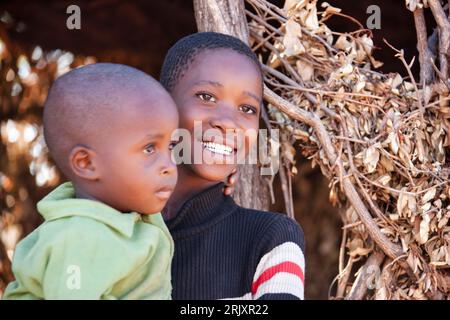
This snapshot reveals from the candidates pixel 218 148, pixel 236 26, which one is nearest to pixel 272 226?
pixel 218 148

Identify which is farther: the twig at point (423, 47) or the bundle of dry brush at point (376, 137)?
the twig at point (423, 47)

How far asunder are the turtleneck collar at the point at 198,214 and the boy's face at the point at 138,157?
21 centimetres

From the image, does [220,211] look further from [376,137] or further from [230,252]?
[376,137]

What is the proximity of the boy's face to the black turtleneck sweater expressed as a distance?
209 millimetres

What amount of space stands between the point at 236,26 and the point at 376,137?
1.60ft

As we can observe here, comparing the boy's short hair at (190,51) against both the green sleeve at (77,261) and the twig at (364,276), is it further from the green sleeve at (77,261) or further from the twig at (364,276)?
the twig at (364,276)

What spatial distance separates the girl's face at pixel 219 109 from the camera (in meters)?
1.62

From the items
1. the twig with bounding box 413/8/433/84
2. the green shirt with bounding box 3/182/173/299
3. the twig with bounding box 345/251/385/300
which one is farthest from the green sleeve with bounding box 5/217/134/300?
the twig with bounding box 413/8/433/84

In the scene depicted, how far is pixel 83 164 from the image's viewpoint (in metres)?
1.37

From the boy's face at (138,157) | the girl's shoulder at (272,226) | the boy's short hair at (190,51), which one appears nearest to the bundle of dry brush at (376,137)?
the boy's short hair at (190,51)

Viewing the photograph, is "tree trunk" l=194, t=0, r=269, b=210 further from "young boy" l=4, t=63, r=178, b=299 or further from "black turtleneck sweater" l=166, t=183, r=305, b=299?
"young boy" l=4, t=63, r=178, b=299

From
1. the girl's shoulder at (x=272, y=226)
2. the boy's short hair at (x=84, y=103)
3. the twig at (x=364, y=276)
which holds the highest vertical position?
the boy's short hair at (x=84, y=103)

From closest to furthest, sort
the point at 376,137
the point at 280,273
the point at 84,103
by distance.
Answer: the point at 84,103
the point at 280,273
the point at 376,137
